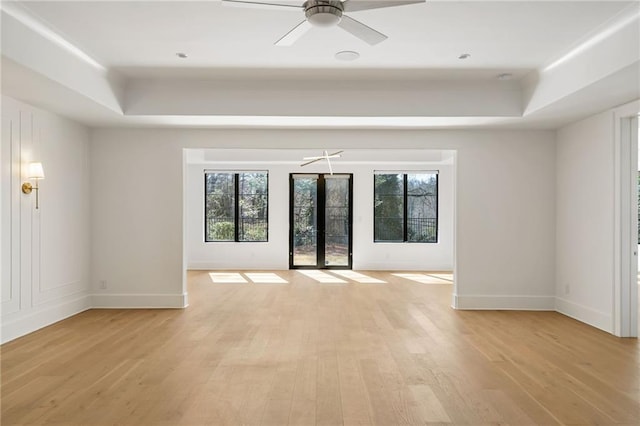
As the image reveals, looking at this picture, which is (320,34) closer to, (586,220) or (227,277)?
(586,220)

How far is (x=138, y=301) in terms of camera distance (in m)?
→ 5.95

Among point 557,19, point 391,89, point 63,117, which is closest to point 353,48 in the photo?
point 391,89

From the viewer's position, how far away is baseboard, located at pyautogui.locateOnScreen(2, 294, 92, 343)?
4391 millimetres

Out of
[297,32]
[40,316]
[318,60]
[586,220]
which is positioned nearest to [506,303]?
[586,220]

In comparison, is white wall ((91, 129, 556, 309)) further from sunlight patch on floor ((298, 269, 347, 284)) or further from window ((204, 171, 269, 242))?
window ((204, 171, 269, 242))

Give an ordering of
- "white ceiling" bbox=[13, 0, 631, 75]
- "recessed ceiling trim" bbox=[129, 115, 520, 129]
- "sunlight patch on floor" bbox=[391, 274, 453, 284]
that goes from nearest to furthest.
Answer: "white ceiling" bbox=[13, 0, 631, 75] < "recessed ceiling trim" bbox=[129, 115, 520, 129] < "sunlight patch on floor" bbox=[391, 274, 453, 284]

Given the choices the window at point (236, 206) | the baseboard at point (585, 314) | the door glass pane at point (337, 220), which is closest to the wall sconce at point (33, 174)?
the window at point (236, 206)

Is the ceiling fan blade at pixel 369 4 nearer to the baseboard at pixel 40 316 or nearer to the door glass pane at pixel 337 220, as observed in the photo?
the baseboard at pixel 40 316

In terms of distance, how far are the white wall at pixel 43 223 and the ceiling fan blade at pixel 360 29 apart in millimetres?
3784

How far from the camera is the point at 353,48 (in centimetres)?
404

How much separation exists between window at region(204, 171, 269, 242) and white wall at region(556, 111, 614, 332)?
21.3ft

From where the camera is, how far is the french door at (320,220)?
403 inches

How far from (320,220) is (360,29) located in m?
7.51

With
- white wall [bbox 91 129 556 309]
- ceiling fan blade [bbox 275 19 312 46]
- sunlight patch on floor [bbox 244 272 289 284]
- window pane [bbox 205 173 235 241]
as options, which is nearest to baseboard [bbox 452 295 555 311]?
white wall [bbox 91 129 556 309]
